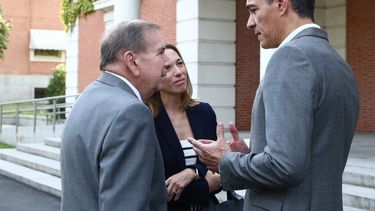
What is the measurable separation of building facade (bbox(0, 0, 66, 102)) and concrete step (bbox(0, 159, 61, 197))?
31.5m

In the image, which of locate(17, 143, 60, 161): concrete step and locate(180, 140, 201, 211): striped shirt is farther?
locate(17, 143, 60, 161): concrete step

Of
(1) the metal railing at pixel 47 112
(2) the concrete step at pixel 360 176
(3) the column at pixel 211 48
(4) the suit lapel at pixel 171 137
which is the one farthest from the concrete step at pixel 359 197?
(1) the metal railing at pixel 47 112

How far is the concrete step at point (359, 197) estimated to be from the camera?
7.34 m

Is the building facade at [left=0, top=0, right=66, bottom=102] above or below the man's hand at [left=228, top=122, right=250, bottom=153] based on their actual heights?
above

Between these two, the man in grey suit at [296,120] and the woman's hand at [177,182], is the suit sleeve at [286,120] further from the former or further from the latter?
the woman's hand at [177,182]

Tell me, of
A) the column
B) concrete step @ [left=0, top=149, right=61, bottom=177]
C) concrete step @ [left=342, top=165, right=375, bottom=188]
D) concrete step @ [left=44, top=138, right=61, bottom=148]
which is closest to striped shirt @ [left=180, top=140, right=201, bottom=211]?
concrete step @ [left=342, top=165, right=375, bottom=188]

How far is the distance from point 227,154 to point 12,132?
1951 centimetres

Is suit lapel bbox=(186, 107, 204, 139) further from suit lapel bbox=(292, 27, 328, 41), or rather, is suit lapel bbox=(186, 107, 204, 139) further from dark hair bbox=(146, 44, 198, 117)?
suit lapel bbox=(292, 27, 328, 41)

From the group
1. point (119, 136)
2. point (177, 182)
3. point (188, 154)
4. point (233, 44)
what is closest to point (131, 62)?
point (119, 136)

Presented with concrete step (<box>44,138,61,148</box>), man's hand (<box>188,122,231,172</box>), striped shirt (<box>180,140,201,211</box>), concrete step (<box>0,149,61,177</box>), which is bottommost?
concrete step (<box>0,149,61,177</box>)

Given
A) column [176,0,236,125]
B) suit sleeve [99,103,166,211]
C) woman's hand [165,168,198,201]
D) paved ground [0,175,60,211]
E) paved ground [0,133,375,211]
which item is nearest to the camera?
suit sleeve [99,103,166,211]

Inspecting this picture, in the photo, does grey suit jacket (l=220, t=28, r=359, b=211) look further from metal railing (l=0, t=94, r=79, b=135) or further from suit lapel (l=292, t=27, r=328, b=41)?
metal railing (l=0, t=94, r=79, b=135)

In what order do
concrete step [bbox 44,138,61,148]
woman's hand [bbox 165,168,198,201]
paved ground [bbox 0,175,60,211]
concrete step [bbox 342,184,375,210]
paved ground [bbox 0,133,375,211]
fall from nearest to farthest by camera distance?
1. woman's hand [bbox 165,168,198,201]
2. concrete step [bbox 342,184,375,210]
3. paved ground [bbox 0,133,375,211]
4. paved ground [bbox 0,175,60,211]
5. concrete step [bbox 44,138,61,148]

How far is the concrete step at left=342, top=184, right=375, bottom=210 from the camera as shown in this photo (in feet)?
24.1
